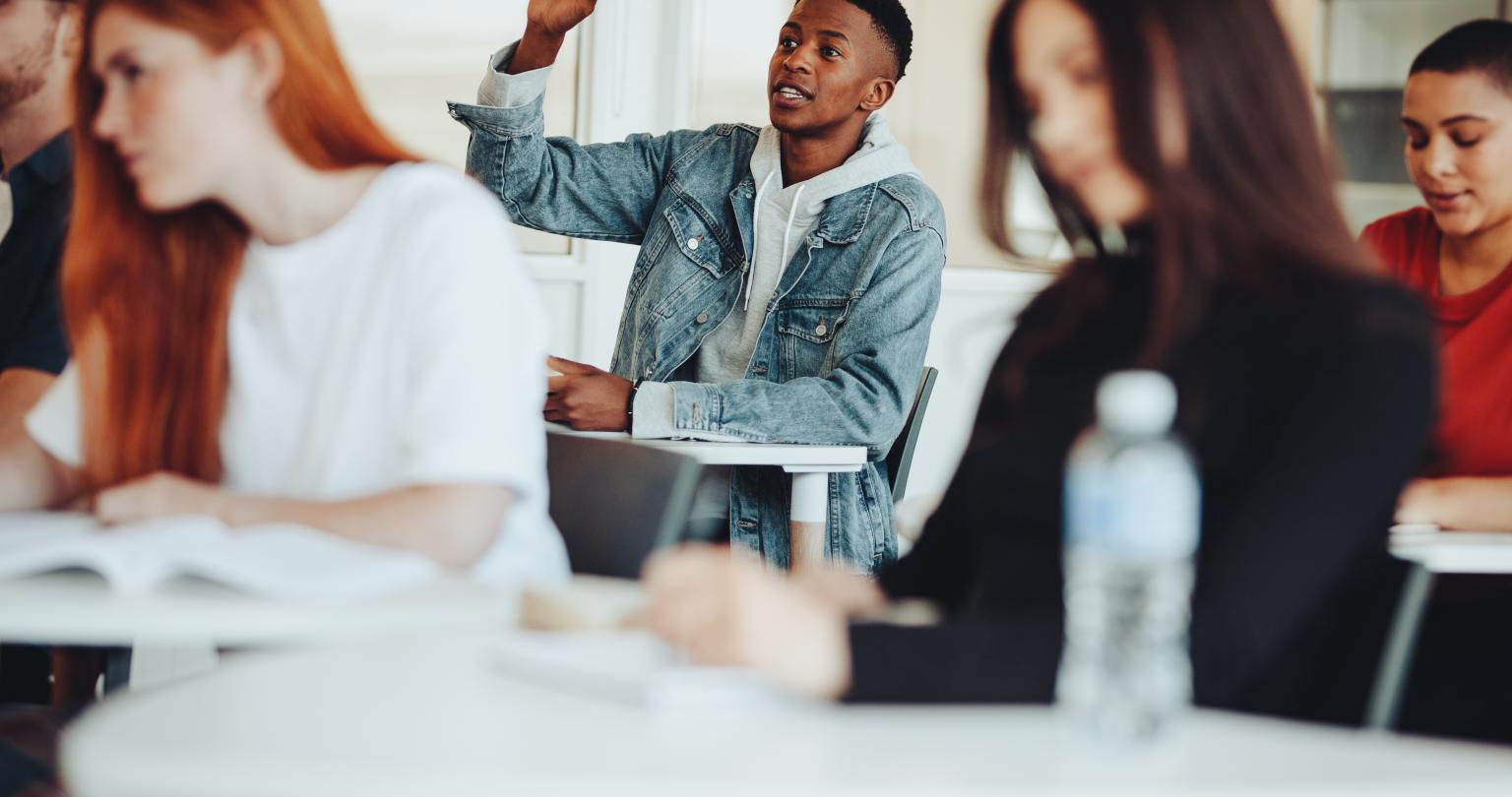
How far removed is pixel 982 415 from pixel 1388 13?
17.1ft

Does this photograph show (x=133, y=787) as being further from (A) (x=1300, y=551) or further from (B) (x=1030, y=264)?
(B) (x=1030, y=264)

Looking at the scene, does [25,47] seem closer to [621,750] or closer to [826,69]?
[826,69]

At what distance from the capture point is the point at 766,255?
10.5 feet

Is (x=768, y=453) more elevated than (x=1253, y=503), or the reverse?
(x=1253, y=503)

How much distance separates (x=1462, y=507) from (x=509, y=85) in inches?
75.5

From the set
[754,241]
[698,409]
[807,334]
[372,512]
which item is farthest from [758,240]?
[372,512]

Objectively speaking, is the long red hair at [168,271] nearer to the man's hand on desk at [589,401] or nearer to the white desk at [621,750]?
the white desk at [621,750]

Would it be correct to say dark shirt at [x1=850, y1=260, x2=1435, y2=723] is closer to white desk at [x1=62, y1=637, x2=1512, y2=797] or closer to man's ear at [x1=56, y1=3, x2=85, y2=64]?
white desk at [x1=62, y1=637, x2=1512, y2=797]

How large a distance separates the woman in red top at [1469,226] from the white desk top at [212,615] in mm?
1905

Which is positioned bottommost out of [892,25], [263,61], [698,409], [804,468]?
[804,468]

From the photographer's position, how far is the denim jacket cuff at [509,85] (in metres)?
3.21

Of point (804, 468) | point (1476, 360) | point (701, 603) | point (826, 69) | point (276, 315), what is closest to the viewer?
point (701, 603)

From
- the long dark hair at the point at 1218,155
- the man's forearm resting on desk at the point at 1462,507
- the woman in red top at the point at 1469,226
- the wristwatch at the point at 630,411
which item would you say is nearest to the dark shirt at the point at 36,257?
the wristwatch at the point at 630,411

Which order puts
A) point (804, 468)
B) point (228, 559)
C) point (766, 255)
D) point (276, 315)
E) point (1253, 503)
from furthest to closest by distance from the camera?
point (766, 255) < point (804, 468) < point (276, 315) < point (228, 559) < point (1253, 503)
